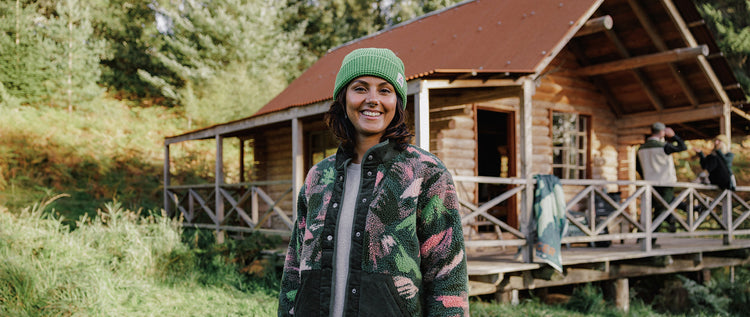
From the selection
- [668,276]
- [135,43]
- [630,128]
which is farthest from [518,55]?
[135,43]

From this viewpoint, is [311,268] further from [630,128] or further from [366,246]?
[630,128]

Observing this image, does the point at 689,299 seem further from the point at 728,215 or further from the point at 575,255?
the point at 575,255

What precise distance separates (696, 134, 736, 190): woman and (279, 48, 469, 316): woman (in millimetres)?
8577

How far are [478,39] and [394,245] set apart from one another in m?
7.77

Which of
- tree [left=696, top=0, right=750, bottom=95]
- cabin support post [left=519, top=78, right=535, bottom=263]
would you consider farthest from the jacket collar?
tree [left=696, top=0, right=750, bottom=95]

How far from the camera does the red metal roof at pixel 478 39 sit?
7453 mm

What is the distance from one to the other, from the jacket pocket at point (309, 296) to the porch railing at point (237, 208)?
22.3 feet

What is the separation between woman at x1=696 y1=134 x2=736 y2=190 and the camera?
8.98 m

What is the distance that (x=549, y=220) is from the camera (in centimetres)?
682

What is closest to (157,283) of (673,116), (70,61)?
(673,116)

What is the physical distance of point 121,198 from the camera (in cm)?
1555

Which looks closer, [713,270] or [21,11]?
[713,270]

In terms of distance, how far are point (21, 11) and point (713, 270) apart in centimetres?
2446

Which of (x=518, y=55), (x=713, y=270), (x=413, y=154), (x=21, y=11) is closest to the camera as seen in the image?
(x=413, y=154)
